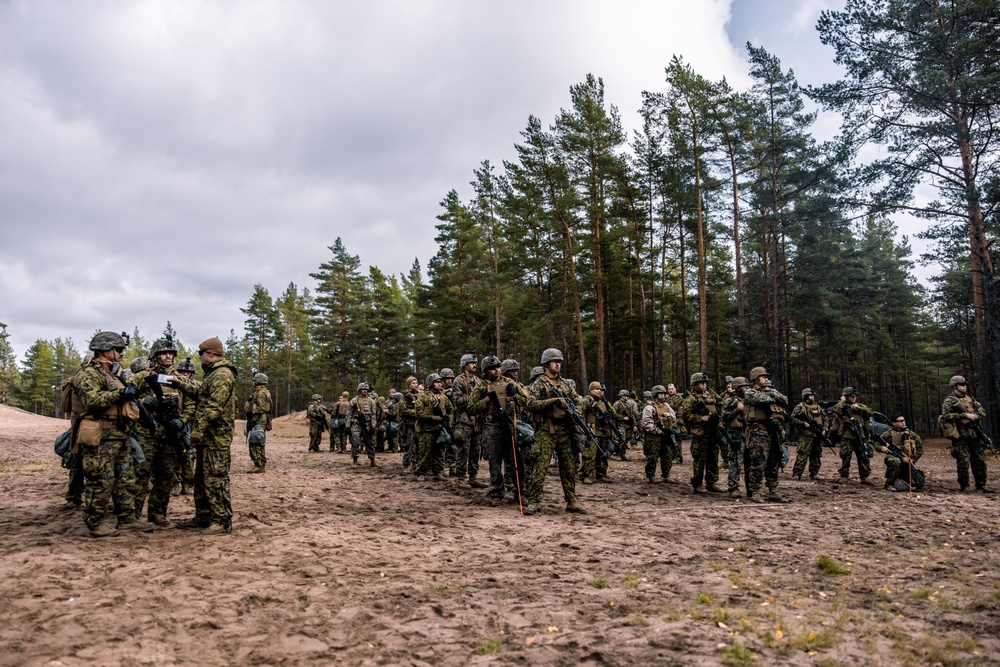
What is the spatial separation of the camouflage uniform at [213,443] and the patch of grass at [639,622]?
16.6 feet

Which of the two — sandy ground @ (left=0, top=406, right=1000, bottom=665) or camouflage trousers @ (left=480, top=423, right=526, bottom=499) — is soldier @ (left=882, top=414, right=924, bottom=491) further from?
camouflage trousers @ (left=480, top=423, right=526, bottom=499)

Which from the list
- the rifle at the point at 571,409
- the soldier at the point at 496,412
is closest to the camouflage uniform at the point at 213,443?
the soldier at the point at 496,412

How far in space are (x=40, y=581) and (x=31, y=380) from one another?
9501 cm

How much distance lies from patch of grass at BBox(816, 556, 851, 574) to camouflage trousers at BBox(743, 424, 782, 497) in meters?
4.34

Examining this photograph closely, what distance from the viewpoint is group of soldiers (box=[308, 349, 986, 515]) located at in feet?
30.1

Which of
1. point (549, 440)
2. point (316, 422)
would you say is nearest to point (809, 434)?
point (549, 440)

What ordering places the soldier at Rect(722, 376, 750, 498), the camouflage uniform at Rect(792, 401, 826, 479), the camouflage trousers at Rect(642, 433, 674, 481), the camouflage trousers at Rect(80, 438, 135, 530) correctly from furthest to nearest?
the camouflage uniform at Rect(792, 401, 826, 479), the camouflage trousers at Rect(642, 433, 674, 481), the soldier at Rect(722, 376, 750, 498), the camouflage trousers at Rect(80, 438, 135, 530)

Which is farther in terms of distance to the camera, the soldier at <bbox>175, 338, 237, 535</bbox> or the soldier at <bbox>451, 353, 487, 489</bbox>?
the soldier at <bbox>451, 353, 487, 489</bbox>

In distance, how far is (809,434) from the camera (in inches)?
543

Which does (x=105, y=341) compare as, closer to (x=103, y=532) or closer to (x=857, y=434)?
(x=103, y=532)

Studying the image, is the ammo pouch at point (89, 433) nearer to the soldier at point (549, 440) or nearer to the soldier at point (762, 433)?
the soldier at point (549, 440)

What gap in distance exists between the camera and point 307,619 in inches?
179

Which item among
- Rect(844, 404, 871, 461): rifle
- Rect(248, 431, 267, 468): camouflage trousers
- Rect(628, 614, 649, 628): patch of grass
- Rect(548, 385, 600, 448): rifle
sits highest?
Rect(548, 385, 600, 448): rifle

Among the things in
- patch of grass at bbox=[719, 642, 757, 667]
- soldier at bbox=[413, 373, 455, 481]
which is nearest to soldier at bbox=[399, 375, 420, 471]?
soldier at bbox=[413, 373, 455, 481]
